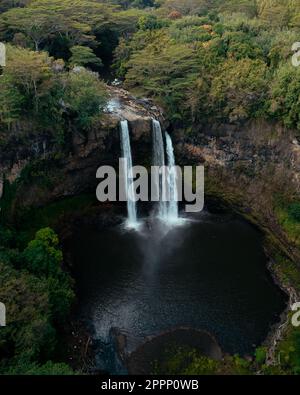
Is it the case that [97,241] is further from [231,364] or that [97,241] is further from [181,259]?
[231,364]

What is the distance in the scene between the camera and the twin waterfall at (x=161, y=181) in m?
34.1

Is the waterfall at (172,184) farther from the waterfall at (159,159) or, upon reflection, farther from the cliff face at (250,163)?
the cliff face at (250,163)

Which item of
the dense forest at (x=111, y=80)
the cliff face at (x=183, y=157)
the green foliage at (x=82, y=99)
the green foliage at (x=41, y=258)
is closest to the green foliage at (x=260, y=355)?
the dense forest at (x=111, y=80)

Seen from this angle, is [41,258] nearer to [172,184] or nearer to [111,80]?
[172,184]

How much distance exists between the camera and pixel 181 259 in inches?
1184

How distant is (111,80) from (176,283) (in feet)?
76.4

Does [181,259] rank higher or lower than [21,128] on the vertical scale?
lower

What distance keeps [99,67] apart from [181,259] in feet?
79.1

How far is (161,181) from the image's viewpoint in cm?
3603

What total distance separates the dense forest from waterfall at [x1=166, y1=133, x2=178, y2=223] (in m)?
2.40

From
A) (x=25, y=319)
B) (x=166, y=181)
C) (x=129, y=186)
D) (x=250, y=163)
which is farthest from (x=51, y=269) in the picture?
(x=250, y=163)

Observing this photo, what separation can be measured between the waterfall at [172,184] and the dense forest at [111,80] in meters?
2.40

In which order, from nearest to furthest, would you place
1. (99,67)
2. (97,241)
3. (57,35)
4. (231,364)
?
(231,364) → (97,241) → (57,35) → (99,67)
